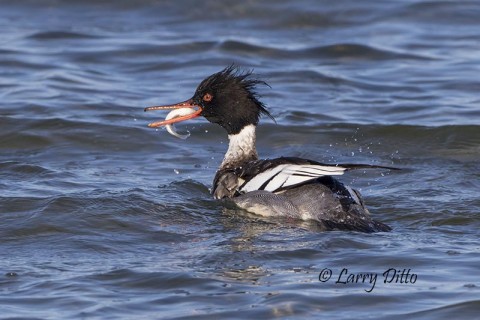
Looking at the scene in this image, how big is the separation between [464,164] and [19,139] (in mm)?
4994

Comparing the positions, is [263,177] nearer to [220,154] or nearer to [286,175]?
[286,175]

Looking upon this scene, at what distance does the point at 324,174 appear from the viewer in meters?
8.64

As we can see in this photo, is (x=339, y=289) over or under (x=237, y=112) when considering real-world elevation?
under

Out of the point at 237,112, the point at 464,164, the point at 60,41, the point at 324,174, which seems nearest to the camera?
the point at 324,174

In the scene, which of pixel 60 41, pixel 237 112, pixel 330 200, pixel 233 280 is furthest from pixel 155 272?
pixel 60 41

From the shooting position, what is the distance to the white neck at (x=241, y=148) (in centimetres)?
1044

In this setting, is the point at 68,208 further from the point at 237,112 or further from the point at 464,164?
the point at 464,164

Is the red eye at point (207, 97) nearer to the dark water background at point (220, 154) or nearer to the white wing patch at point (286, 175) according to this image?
the dark water background at point (220, 154)
